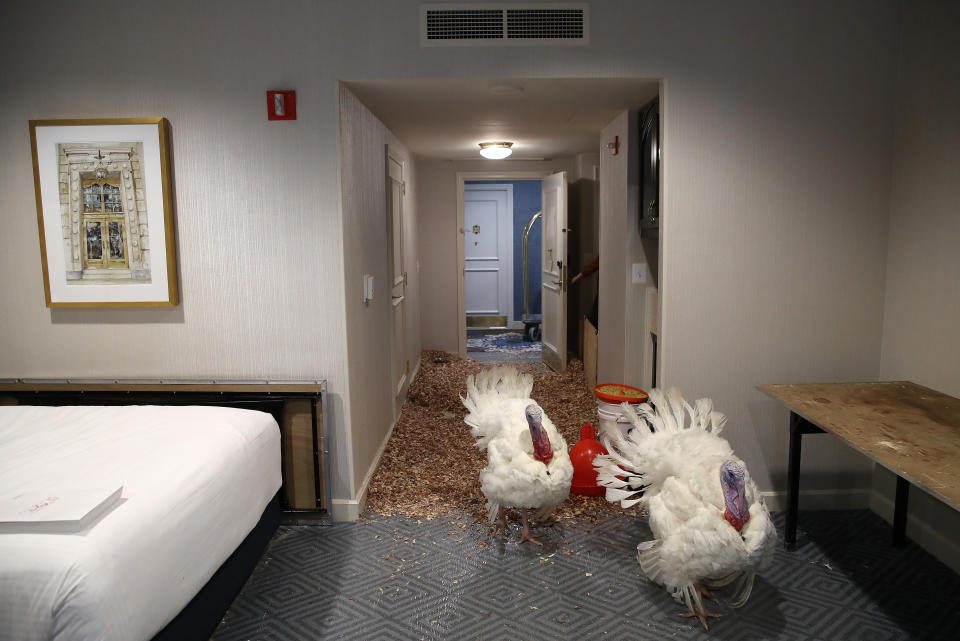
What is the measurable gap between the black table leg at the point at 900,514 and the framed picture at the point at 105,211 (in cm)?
341

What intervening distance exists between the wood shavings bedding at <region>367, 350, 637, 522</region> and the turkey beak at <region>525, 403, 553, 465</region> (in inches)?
25.9

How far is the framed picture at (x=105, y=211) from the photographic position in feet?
9.59

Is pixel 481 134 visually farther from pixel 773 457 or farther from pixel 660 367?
pixel 773 457

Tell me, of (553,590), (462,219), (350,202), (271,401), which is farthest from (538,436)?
(462,219)

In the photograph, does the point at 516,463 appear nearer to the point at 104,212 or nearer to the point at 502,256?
the point at 104,212

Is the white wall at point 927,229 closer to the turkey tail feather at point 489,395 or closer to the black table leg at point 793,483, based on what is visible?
the black table leg at point 793,483

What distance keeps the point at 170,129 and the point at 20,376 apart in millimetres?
1456

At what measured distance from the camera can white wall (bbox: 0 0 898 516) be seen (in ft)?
9.57

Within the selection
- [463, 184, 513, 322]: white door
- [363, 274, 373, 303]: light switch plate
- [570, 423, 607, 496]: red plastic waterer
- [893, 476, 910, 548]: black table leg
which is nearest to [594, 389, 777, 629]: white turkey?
[570, 423, 607, 496]: red plastic waterer

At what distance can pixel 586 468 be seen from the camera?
10.8ft

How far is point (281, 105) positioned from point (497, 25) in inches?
41.5

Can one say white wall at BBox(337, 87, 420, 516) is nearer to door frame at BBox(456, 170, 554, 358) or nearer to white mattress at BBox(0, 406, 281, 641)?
white mattress at BBox(0, 406, 281, 641)

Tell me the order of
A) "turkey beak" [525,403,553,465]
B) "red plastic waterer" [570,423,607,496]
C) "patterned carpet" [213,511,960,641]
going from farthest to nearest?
"red plastic waterer" [570,423,607,496] < "turkey beak" [525,403,553,465] < "patterned carpet" [213,511,960,641]

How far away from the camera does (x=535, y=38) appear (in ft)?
9.59
